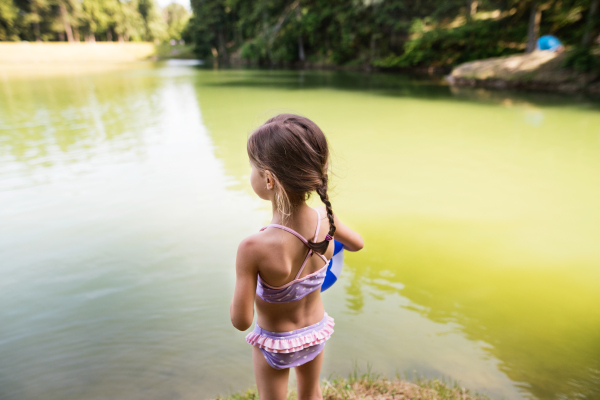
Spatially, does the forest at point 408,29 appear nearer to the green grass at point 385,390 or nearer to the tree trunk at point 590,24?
the tree trunk at point 590,24

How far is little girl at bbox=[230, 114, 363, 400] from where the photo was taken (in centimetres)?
115

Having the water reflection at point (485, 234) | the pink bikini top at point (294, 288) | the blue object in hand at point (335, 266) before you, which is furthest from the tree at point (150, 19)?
the pink bikini top at point (294, 288)

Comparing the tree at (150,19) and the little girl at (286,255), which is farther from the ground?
the tree at (150,19)

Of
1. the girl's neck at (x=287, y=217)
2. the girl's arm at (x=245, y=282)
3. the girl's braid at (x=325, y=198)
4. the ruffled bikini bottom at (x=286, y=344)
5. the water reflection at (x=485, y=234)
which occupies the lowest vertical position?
the water reflection at (x=485, y=234)

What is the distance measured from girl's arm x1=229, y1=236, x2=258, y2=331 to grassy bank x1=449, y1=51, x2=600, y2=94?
1711 centimetres

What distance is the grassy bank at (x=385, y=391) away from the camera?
1.94 meters

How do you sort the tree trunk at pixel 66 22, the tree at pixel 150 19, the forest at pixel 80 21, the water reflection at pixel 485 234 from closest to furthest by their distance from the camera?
the water reflection at pixel 485 234 < the forest at pixel 80 21 < the tree trunk at pixel 66 22 < the tree at pixel 150 19

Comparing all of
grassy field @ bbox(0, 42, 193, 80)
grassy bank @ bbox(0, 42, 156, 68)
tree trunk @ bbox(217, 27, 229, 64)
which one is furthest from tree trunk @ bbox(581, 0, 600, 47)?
grassy bank @ bbox(0, 42, 156, 68)

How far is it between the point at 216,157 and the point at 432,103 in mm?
8269

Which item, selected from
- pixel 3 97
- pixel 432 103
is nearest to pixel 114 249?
pixel 432 103

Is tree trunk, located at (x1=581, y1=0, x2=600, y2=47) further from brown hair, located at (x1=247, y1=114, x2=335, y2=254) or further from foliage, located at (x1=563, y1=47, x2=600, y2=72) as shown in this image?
brown hair, located at (x1=247, y1=114, x2=335, y2=254)

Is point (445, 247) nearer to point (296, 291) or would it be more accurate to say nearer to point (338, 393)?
point (338, 393)

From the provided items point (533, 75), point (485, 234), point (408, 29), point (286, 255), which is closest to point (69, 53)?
point (408, 29)

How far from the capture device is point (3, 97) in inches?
591
